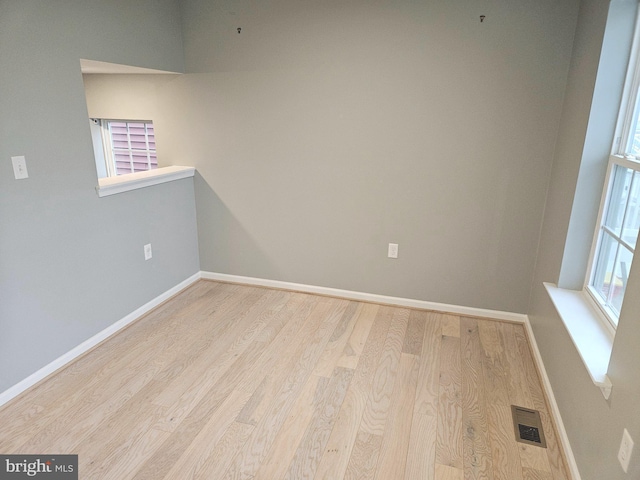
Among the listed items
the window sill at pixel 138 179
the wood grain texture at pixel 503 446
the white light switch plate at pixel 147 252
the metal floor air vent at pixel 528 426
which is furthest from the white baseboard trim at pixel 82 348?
the metal floor air vent at pixel 528 426

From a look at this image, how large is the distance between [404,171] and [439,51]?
2.63 ft

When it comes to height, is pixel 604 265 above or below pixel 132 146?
below

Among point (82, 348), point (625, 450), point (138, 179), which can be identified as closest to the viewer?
Answer: point (625, 450)

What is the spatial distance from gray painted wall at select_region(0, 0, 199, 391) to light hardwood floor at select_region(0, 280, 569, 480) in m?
0.27

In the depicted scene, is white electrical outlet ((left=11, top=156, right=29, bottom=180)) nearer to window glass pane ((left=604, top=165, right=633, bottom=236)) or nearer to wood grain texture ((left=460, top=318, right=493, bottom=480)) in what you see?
wood grain texture ((left=460, top=318, right=493, bottom=480))

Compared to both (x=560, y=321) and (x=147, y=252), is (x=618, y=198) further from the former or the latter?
(x=147, y=252)

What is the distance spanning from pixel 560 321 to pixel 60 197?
2745mm

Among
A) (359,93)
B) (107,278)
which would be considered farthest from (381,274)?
(107,278)

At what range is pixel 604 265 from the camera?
2.02 m

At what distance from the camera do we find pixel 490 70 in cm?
259

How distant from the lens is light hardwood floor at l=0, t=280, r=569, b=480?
5.78ft

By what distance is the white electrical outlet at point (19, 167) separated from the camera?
201 cm

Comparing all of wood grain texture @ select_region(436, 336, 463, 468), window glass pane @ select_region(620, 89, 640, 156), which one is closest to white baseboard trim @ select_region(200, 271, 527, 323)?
wood grain texture @ select_region(436, 336, 463, 468)

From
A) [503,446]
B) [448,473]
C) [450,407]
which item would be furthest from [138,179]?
[503,446]
